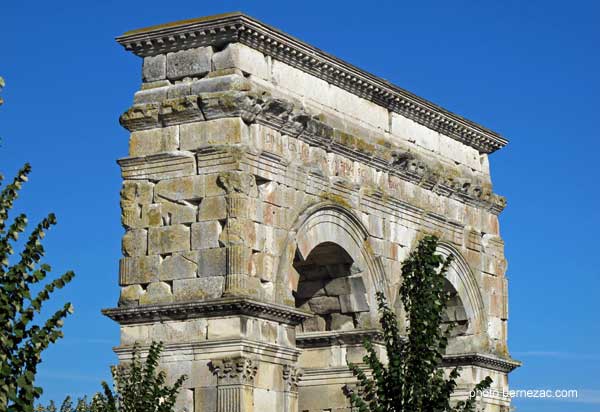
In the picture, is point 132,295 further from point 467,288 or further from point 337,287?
point 467,288

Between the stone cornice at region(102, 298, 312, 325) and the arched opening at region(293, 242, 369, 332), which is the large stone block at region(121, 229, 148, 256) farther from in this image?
the arched opening at region(293, 242, 369, 332)

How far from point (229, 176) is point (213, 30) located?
8.85ft

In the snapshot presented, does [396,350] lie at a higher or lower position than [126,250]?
lower

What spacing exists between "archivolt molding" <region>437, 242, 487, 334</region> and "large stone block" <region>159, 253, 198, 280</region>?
27.7ft

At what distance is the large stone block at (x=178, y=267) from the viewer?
2709 cm

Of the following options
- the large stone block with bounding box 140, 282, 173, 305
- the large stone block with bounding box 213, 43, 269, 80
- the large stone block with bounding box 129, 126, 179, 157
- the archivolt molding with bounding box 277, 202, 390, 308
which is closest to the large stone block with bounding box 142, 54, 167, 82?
the large stone block with bounding box 129, 126, 179, 157

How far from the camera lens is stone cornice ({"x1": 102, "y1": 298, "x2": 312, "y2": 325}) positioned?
26.5m

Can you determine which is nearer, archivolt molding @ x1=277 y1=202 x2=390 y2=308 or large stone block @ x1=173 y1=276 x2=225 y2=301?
large stone block @ x1=173 y1=276 x2=225 y2=301

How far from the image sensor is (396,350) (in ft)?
83.2

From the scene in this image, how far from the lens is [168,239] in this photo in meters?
27.5

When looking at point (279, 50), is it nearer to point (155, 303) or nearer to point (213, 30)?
point (213, 30)

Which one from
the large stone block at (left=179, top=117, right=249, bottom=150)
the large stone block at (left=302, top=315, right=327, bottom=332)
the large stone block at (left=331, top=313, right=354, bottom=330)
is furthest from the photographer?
the large stone block at (left=302, top=315, right=327, bottom=332)

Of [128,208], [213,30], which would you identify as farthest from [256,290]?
[213,30]

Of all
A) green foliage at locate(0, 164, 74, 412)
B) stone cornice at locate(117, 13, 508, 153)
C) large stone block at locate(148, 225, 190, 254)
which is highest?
stone cornice at locate(117, 13, 508, 153)
